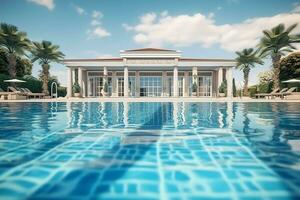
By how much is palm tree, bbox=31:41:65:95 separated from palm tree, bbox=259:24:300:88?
23.2m

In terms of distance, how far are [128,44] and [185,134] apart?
109 ft

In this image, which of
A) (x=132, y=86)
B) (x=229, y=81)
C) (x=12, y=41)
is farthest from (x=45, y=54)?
(x=229, y=81)

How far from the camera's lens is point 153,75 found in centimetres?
3481

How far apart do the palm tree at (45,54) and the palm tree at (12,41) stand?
5.70 feet

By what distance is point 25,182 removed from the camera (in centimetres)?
291

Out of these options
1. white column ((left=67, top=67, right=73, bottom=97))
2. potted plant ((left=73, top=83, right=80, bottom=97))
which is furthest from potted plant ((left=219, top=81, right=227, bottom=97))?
white column ((left=67, top=67, right=73, bottom=97))

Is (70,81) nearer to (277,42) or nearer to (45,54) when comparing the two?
(45,54)

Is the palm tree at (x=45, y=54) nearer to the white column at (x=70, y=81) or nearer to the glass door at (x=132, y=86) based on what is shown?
the white column at (x=70, y=81)

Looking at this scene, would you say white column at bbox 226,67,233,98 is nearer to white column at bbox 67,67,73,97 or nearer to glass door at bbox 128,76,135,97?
glass door at bbox 128,76,135,97

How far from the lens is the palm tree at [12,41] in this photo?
26.0 meters

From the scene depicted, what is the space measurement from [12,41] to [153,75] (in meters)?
17.1

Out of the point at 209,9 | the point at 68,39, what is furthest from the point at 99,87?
the point at 209,9

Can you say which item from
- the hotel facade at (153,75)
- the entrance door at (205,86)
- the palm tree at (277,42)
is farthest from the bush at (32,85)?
the palm tree at (277,42)

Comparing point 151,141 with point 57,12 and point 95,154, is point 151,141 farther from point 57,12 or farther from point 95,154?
point 57,12
